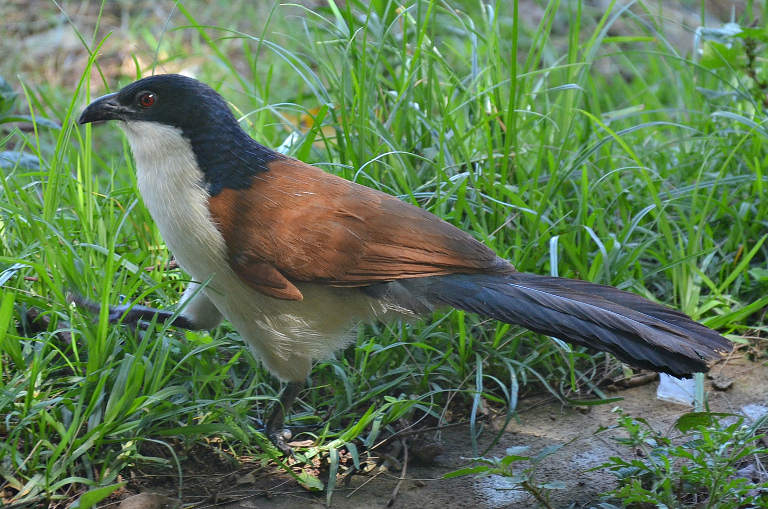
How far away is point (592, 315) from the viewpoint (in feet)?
8.04

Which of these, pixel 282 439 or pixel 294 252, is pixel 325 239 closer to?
pixel 294 252

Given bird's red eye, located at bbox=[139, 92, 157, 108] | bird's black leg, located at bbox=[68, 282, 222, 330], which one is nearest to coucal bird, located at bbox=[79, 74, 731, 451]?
bird's red eye, located at bbox=[139, 92, 157, 108]

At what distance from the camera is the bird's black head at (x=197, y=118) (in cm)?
269

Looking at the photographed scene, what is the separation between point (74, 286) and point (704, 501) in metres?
2.22

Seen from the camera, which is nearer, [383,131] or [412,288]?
[412,288]

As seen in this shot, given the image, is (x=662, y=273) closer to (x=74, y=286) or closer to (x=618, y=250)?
(x=618, y=250)

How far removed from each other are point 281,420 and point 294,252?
647mm

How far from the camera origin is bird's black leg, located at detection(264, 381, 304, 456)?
2.64 meters

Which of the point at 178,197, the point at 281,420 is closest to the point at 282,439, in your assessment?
→ the point at 281,420

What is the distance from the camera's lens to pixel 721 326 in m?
3.21

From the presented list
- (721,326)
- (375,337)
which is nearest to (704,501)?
(721,326)

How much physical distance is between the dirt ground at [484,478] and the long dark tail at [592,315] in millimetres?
445

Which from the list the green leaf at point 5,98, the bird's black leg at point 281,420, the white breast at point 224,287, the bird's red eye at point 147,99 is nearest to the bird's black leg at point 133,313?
the white breast at point 224,287

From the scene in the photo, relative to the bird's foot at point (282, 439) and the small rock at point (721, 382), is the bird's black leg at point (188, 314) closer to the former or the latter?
the bird's foot at point (282, 439)
